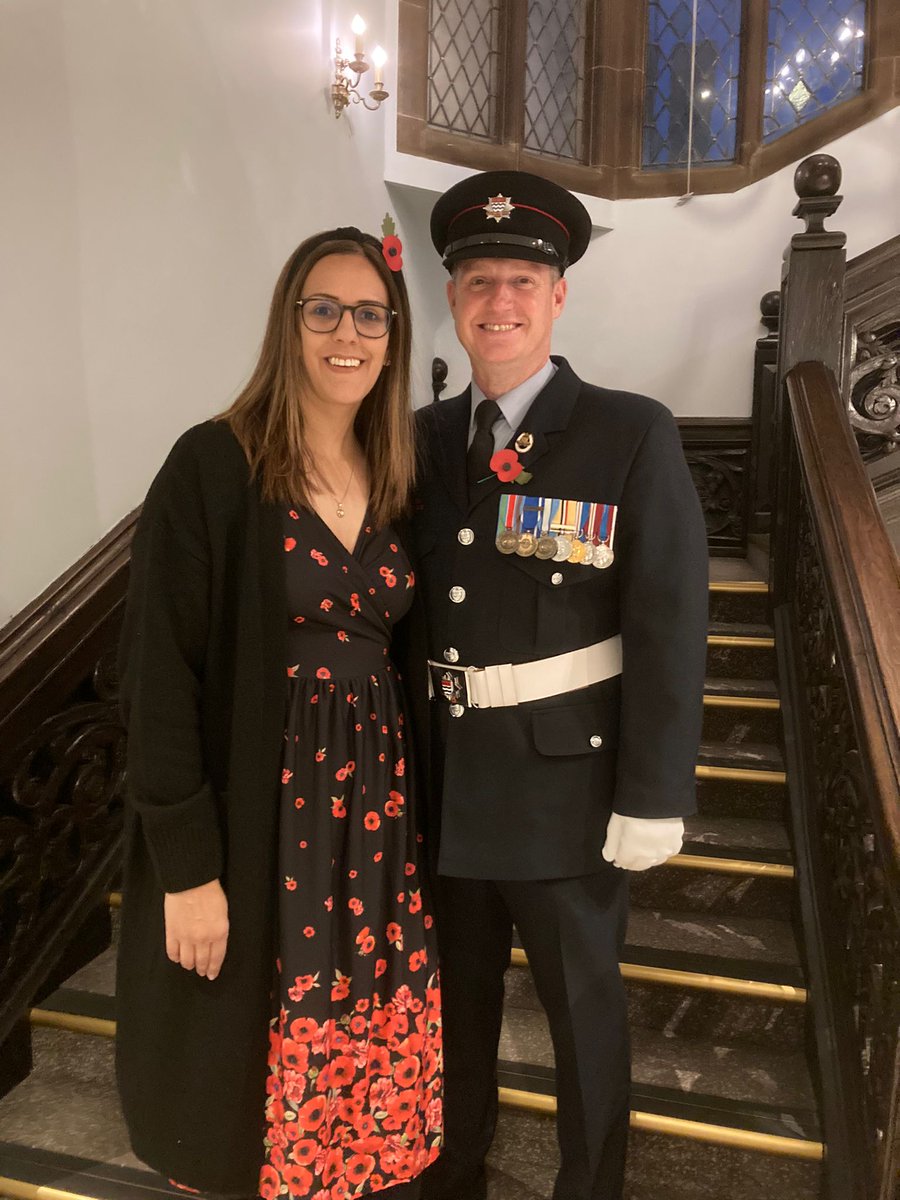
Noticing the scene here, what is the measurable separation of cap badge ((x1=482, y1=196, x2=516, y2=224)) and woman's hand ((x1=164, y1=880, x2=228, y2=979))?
1133mm

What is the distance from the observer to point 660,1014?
78.9 inches

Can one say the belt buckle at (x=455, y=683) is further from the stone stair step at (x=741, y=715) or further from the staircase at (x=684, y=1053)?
the stone stair step at (x=741, y=715)

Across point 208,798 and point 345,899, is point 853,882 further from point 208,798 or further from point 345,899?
point 208,798

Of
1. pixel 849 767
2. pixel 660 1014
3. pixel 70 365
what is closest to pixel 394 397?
pixel 70 365

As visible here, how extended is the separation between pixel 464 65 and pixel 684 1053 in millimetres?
4400

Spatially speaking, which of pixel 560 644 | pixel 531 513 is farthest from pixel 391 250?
pixel 560 644

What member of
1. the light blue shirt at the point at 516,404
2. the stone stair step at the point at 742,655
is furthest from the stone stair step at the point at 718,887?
the light blue shirt at the point at 516,404

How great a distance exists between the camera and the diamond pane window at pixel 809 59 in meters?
4.20

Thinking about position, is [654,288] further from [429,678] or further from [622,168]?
[429,678]

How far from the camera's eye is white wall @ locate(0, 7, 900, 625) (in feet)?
6.09

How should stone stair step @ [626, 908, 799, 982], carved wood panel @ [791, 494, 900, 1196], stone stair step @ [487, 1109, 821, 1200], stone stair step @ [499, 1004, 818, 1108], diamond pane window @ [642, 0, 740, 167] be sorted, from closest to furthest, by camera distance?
carved wood panel @ [791, 494, 900, 1196] < stone stair step @ [487, 1109, 821, 1200] < stone stair step @ [499, 1004, 818, 1108] < stone stair step @ [626, 908, 799, 982] < diamond pane window @ [642, 0, 740, 167]

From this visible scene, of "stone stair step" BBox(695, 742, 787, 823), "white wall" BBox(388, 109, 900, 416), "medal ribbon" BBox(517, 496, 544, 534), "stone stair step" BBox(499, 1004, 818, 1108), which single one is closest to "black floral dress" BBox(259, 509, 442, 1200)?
"medal ribbon" BBox(517, 496, 544, 534)

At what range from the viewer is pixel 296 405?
1369 millimetres

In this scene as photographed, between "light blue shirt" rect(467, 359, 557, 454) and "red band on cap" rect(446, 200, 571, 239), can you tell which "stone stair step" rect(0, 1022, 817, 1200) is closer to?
"light blue shirt" rect(467, 359, 557, 454)
